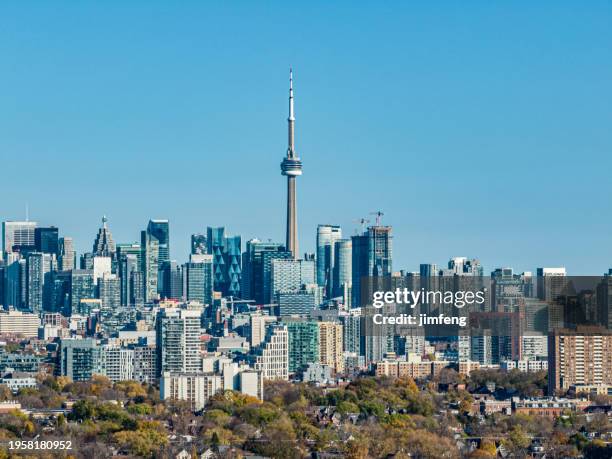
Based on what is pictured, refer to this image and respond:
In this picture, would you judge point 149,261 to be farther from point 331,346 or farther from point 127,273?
point 331,346

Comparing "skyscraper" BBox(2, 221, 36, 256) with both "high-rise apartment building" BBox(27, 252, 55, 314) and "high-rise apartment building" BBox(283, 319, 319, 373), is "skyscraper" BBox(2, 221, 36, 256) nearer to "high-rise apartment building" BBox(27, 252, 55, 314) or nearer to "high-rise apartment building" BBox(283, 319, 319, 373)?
"high-rise apartment building" BBox(27, 252, 55, 314)

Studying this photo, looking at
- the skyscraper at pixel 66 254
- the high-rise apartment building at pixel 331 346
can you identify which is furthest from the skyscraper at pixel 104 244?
the high-rise apartment building at pixel 331 346

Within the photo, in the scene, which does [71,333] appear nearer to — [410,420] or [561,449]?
[410,420]

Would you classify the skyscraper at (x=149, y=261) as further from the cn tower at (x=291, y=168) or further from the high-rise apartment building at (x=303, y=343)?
the high-rise apartment building at (x=303, y=343)

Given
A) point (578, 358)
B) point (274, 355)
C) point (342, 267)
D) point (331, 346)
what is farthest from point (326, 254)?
point (578, 358)

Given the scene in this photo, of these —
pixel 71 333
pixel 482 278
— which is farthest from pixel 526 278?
pixel 71 333

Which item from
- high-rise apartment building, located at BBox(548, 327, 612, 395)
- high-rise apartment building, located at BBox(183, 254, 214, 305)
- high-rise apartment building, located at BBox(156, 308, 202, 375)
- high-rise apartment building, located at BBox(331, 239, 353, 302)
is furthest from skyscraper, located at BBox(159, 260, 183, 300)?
high-rise apartment building, located at BBox(548, 327, 612, 395)

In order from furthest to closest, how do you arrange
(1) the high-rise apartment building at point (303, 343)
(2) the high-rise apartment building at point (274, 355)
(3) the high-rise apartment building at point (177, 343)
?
1. (1) the high-rise apartment building at point (303, 343)
2. (2) the high-rise apartment building at point (274, 355)
3. (3) the high-rise apartment building at point (177, 343)

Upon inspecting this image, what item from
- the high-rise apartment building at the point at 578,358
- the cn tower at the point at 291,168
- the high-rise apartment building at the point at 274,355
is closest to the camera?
the high-rise apartment building at the point at 578,358
